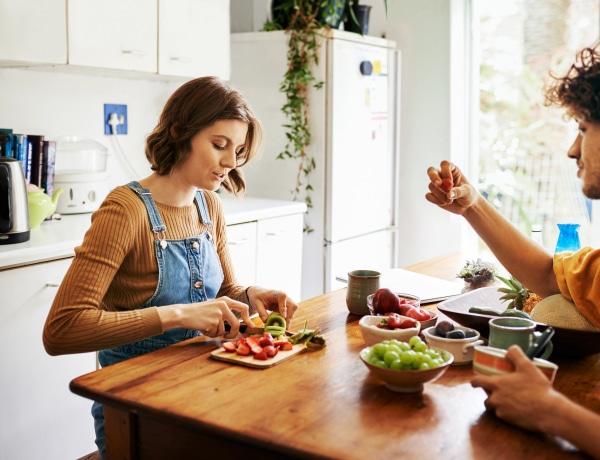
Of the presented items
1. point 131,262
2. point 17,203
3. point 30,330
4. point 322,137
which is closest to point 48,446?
point 30,330

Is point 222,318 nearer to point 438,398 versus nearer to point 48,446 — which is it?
point 438,398

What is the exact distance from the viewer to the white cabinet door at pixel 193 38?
323 cm

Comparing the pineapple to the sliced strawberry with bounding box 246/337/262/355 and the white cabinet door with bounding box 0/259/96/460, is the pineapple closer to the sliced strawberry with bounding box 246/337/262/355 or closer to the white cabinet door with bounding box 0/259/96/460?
the sliced strawberry with bounding box 246/337/262/355

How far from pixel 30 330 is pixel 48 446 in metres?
0.42

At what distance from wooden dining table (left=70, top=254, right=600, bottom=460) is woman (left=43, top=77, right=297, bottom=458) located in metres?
0.12

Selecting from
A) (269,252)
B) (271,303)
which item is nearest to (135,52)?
(269,252)

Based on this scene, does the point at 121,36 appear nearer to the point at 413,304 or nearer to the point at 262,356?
the point at 413,304

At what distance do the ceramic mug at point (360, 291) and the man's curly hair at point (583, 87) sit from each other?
0.62 metres

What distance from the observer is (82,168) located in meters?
3.36

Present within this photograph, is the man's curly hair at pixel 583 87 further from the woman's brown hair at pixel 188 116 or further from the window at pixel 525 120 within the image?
the window at pixel 525 120

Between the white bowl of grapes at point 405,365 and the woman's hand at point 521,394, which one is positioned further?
the white bowl of grapes at point 405,365

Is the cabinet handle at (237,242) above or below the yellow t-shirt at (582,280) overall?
below

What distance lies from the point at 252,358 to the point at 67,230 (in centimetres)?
150

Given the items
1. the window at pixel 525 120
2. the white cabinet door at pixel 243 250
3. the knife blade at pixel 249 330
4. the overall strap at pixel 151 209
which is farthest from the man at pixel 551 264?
the window at pixel 525 120
